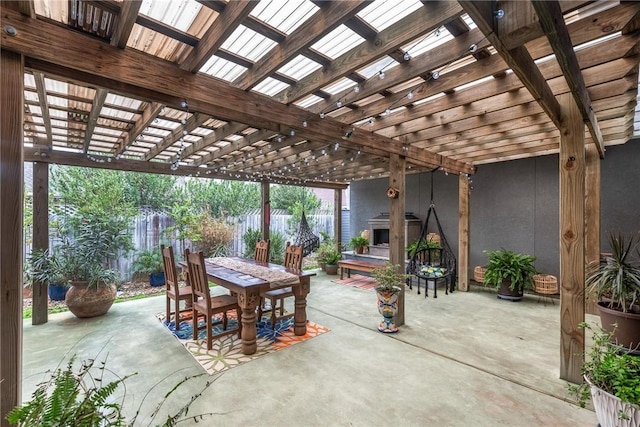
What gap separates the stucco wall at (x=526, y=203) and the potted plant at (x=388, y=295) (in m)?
3.30

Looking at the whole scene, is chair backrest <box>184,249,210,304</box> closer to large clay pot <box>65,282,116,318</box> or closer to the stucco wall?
large clay pot <box>65,282,116,318</box>

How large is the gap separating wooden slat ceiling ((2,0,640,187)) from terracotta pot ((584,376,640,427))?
1.86 metres

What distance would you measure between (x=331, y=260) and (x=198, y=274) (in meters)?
4.33

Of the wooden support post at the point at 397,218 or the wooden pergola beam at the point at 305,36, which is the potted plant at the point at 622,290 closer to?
the wooden support post at the point at 397,218

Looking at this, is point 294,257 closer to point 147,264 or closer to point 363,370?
point 363,370

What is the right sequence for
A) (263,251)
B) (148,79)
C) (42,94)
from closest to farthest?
1. (148,79)
2. (42,94)
3. (263,251)

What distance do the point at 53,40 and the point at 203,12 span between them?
0.86 metres

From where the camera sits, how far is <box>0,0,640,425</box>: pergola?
56.9 inches

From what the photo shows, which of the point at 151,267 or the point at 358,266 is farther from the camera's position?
the point at 358,266

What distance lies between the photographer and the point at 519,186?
5391mm

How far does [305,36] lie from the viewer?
166 cm

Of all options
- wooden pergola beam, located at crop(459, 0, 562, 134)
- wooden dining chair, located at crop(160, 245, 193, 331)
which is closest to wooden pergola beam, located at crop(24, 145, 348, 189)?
wooden dining chair, located at crop(160, 245, 193, 331)

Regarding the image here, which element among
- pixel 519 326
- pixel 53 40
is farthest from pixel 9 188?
pixel 519 326

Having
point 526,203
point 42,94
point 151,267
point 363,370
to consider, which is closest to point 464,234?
point 526,203
